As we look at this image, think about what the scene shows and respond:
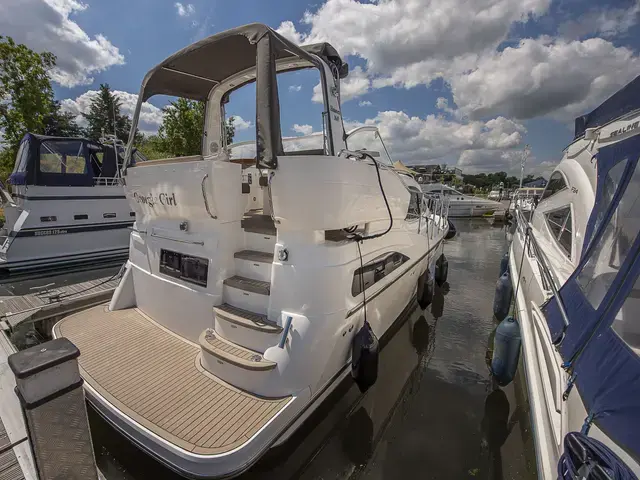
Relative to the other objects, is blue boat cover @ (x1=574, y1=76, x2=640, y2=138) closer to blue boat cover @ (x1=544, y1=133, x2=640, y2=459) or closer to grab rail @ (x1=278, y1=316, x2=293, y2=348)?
blue boat cover @ (x1=544, y1=133, x2=640, y2=459)

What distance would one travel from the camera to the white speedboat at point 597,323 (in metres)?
1.32

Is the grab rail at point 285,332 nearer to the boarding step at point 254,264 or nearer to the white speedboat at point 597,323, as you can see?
the boarding step at point 254,264

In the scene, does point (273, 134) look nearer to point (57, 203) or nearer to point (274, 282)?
point (274, 282)

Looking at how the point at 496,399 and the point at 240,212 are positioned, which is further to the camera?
the point at 496,399

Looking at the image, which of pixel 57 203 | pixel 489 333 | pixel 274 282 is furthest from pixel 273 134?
pixel 57 203

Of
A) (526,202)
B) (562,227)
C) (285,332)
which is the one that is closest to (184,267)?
(285,332)

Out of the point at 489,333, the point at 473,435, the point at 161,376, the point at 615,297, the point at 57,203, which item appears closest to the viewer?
the point at 615,297

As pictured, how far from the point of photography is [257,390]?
2.46m

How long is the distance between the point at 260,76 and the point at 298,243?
1.45 metres

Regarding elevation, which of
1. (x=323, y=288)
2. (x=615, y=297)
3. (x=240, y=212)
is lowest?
(x=323, y=288)

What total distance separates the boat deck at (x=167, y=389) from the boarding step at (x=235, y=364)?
0.07 metres

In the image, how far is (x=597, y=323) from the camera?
167 centimetres

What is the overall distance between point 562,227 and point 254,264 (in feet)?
12.5

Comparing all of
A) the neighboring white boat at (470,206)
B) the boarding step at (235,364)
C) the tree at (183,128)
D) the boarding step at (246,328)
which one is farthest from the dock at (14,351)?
the neighboring white boat at (470,206)
